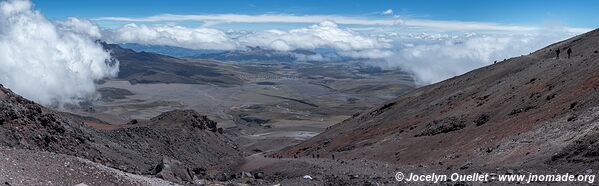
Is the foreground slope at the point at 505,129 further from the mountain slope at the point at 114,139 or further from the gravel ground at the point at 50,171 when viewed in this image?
the gravel ground at the point at 50,171

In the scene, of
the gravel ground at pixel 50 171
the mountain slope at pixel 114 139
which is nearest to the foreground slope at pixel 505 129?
the mountain slope at pixel 114 139

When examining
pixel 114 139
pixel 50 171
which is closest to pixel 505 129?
pixel 50 171

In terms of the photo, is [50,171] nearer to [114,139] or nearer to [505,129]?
[505,129]

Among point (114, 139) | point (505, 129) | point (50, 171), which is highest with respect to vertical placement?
point (50, 171)

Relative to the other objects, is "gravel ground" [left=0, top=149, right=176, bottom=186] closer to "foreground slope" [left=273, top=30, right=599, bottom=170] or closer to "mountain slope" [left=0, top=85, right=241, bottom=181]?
"mountain slope" [left=0, top=85, right=241, bottom=181]

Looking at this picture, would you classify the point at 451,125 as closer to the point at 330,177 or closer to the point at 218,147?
the point at 330,177

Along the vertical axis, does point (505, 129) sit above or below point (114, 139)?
above

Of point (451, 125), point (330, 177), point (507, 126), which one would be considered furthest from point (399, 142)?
point (330, 177)

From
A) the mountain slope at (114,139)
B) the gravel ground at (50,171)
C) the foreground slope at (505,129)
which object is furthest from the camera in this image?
the mountain slope at (114,139)

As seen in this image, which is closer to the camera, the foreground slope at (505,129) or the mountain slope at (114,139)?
the foreground slope at (505,129)

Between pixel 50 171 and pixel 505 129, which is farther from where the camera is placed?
pixel 505 129
